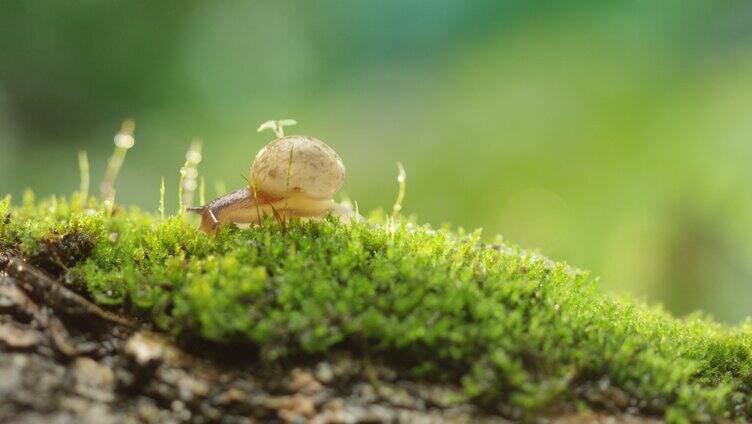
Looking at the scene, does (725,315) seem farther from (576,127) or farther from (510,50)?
(510,50)

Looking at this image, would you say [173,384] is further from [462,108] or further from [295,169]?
[462,108]

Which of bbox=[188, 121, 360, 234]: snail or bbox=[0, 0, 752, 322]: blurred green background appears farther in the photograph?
bbox=[0, 0, 752, 322]: blurred green background

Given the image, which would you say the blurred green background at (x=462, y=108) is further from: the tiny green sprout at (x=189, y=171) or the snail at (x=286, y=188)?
the snail at (x=286, y=188)

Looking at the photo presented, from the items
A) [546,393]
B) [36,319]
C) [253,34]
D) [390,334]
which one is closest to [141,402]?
[36,319]

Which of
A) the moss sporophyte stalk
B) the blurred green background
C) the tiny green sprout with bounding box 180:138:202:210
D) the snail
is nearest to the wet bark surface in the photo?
the moss sporophyte stalk

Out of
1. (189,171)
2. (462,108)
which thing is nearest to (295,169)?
(189,171)

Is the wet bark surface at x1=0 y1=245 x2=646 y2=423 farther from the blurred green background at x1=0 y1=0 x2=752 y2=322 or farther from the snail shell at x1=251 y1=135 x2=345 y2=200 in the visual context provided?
the blurred green background at x1=0 y1=0 x2=752 y2=322
